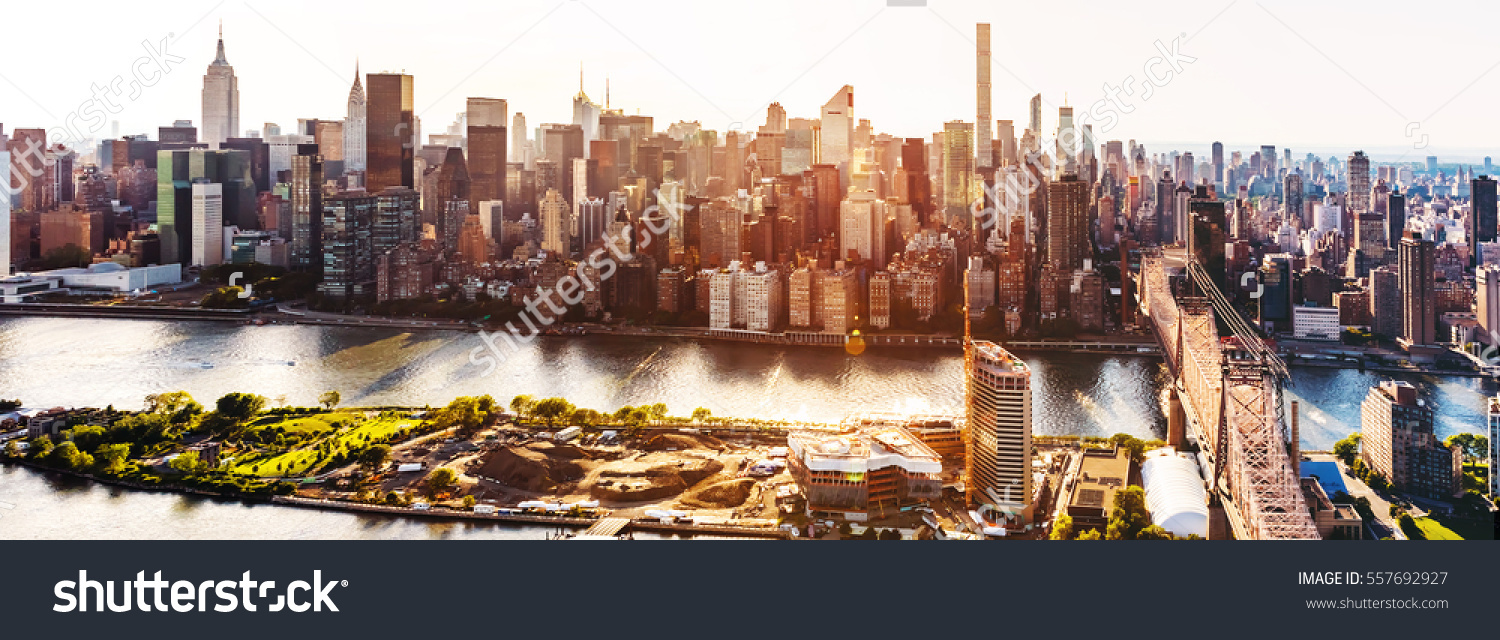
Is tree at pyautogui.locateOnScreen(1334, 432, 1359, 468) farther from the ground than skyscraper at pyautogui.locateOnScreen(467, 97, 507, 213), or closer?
closer

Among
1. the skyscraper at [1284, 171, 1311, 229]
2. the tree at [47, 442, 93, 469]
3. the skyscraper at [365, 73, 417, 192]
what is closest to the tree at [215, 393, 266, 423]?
the tree at [47, 442, 93, 469]

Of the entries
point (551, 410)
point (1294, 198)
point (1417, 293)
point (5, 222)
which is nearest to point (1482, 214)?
point (1417, 293)

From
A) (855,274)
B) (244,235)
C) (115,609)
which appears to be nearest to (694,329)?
(855,274)

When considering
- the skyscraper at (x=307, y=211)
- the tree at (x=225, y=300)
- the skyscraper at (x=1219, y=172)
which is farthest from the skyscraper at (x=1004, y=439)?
the skyscraper at (x=307, y=211)

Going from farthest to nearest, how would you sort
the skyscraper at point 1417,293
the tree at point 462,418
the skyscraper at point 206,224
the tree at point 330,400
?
the skyscraper at point 206,224
the skyscraper at point 1417,293
the tree at point 330,400
the tree at point 462,418

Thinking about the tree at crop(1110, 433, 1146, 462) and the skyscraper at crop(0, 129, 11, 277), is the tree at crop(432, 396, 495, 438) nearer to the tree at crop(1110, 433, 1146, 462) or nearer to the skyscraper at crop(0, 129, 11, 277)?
the tree at crop(1110, 433, 1146, 462)

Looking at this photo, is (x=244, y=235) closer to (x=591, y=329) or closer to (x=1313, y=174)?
(x=591, y=329)

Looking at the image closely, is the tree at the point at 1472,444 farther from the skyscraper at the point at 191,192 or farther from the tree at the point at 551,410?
the skyscraper at the point at 191,192
